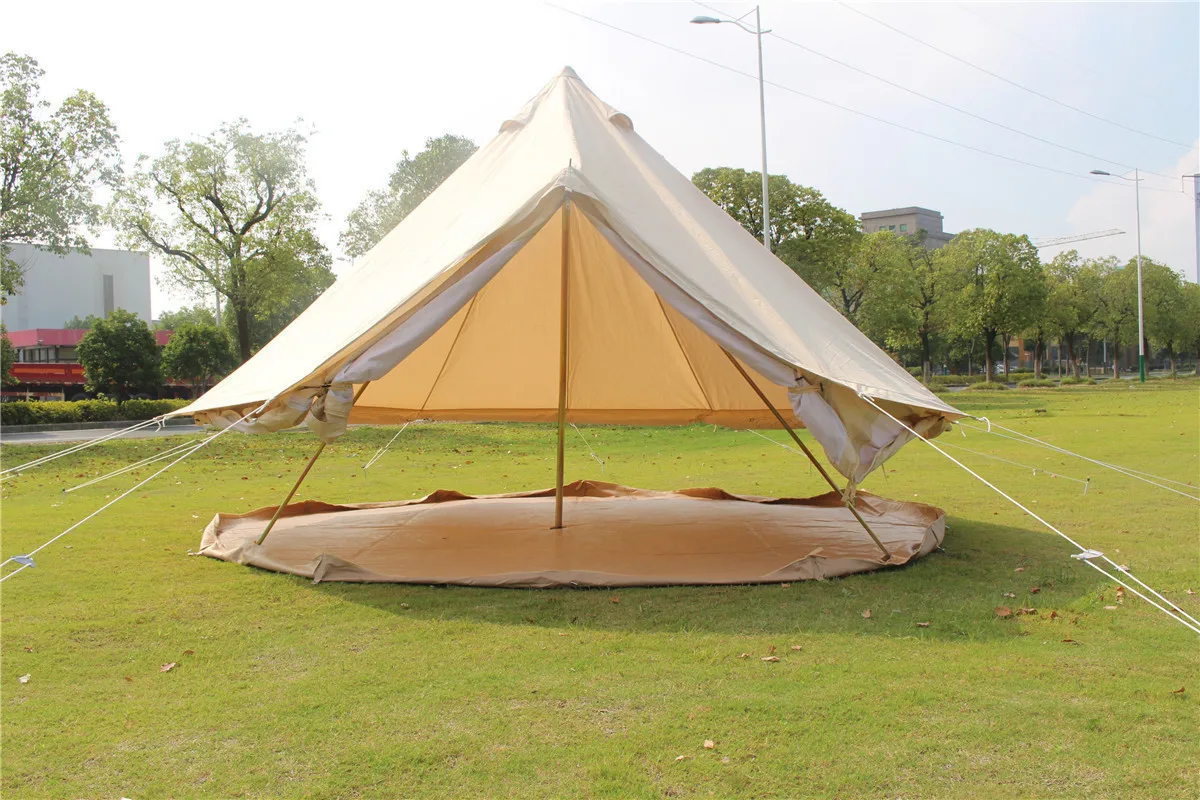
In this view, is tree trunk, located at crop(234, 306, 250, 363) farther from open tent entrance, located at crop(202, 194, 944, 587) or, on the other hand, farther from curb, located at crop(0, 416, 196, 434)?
open tent entrance, located at crop(202, 194, 944, 587)

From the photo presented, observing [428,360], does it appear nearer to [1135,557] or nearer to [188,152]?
[1135,557]

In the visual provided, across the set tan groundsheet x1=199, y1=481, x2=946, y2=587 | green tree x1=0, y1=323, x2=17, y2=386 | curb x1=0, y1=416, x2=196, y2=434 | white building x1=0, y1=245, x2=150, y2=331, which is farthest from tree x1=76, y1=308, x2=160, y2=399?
white building x1=0, y1=245, x2=150, y2=331

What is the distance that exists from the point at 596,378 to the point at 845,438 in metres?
4.39

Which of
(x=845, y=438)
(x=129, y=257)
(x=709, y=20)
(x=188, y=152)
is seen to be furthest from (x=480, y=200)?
(x=129, y=257)

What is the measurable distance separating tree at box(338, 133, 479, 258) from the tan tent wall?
19.8 m

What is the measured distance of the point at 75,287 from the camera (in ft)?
199

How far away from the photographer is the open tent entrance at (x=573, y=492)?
5.63 m

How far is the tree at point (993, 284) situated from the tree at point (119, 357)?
3219cm

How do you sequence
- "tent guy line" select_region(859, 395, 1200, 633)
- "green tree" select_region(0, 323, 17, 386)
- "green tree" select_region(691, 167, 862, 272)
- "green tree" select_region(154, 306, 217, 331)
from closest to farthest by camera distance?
"tent guy line" select_region(859, 395, 1200, 633), "green tree" select_region(691, 167, 862, 272), "green tree" select_region(0, 323, 17, 386), "green tree" select_region(154, 306, 217, 331)

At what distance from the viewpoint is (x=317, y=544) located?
21.7ft

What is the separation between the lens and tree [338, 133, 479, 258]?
95.0 ft

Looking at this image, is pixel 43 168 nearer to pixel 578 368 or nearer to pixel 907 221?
pixel 578 368

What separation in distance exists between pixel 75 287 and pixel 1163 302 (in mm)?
68415

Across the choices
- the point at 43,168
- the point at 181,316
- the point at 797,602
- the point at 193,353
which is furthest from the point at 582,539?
the point at 181,316
